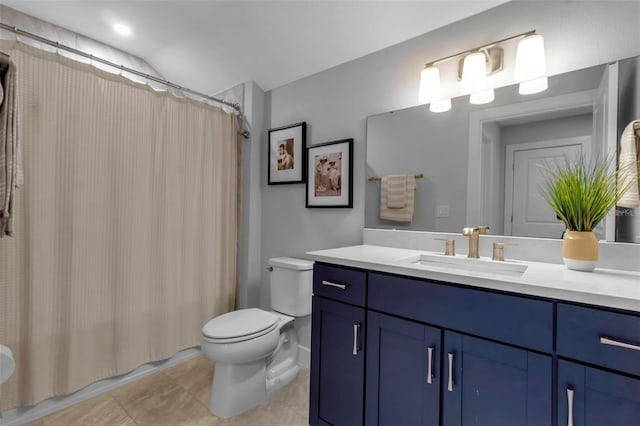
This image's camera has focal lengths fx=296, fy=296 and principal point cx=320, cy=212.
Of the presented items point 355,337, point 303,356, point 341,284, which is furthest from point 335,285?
point 303,356

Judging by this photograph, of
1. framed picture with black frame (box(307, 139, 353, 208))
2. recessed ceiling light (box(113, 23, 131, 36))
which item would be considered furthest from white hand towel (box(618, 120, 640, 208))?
recessed ceiling light (box(113, 23, 131, 36))

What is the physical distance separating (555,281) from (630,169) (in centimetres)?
57

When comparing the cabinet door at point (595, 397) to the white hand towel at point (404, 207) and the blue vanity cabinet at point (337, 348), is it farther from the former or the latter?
the white hand towel at point (404, 207)

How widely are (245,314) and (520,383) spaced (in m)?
1.46

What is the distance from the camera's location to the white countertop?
79 cm

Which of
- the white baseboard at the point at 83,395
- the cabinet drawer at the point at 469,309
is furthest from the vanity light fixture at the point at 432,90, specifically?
the white baseboard at the point at 83,395

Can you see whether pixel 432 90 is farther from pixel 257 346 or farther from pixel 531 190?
pixel 257 346

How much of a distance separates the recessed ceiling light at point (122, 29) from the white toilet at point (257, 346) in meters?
1.90

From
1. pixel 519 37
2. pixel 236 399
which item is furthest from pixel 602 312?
pixel 236 399

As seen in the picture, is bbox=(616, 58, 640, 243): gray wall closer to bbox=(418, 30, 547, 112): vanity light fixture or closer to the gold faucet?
bbox=(418, 30, 547, 112): vanity light fixture

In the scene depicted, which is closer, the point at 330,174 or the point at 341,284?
the point at 341,284

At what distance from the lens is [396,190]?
176cm

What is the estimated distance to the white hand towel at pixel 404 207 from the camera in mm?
1704

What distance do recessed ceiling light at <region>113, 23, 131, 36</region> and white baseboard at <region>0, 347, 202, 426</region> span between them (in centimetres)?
228
